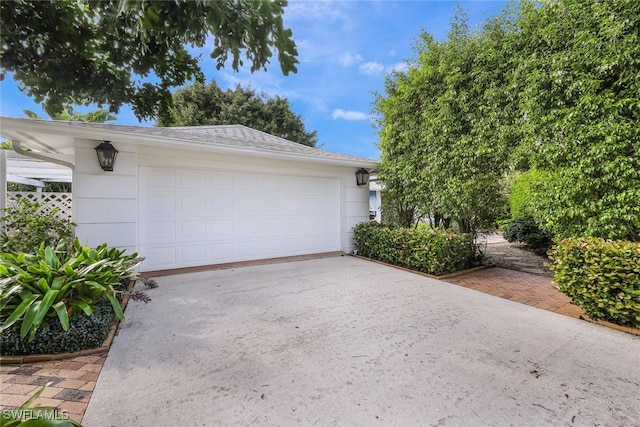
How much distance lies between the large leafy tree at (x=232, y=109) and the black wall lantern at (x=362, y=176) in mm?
11954

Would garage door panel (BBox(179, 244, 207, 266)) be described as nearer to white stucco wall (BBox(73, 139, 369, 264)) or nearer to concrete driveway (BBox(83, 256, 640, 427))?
white stucco wall (BBox(73, 139, 369, 264))

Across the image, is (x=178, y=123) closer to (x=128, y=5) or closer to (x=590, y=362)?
(x=128, y=5)

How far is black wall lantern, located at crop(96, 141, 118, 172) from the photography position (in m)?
4.63

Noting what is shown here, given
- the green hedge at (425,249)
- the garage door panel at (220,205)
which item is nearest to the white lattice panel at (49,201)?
the garage door panel at (220,205)

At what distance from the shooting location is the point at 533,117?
15.2 ft

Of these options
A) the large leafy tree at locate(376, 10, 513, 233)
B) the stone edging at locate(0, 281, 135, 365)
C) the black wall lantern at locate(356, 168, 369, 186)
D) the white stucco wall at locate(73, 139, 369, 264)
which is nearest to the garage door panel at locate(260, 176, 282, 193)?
the white stucco wall at locate(73, 139, 369, 264)

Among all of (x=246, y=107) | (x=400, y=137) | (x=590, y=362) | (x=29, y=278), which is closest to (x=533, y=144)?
(x=400, y=137)

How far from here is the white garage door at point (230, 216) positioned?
5449 millimetres

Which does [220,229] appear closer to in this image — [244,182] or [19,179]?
[244,182]

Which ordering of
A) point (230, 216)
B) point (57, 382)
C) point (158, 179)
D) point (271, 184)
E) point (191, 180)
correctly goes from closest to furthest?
point (57, 382) < point (158, 179) < point (191, 180) < point (230, 216) < point (271, 184)

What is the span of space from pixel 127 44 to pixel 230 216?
4067mm

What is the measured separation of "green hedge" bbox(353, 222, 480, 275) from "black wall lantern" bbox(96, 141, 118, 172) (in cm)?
552

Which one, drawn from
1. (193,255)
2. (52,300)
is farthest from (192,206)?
(52,300)

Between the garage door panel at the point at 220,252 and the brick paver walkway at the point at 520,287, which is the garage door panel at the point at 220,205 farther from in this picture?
the brick paver walkway at the point at 520,287
